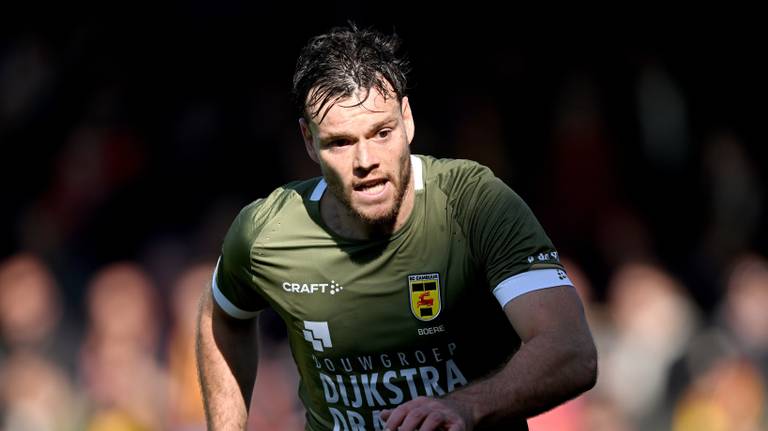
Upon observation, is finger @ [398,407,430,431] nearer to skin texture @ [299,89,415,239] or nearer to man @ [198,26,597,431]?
man @ [198,26,597,431]

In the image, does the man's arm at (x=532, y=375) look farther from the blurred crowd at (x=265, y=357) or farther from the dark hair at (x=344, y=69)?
the blurred crowd at (x=265, y=357)

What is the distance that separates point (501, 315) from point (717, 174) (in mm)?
6301

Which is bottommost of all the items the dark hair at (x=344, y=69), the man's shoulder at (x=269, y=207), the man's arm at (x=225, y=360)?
the man's arm at (x=225, y=360)

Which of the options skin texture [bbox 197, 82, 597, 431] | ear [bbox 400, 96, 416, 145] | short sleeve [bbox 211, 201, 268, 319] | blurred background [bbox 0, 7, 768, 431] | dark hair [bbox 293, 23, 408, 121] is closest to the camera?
skin texture [bbox 197, 82, 597, 431]

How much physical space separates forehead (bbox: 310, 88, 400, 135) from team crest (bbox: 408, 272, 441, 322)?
0.54 meters

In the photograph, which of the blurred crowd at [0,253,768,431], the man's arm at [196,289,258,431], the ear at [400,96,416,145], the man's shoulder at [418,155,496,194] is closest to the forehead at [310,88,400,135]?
Answer: the ear at [400,96,416,145]

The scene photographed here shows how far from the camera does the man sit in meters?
4.24

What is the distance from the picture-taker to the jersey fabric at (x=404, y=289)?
14.1 feet

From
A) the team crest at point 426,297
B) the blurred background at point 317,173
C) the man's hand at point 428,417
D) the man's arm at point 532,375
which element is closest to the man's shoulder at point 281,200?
the team crest at point 426,297

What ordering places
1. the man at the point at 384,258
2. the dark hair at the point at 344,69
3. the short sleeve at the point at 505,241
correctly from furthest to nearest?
the dark hair at the point at 344,69 < the man at the point at 384,258 < the short sleeve at the point at 505,241

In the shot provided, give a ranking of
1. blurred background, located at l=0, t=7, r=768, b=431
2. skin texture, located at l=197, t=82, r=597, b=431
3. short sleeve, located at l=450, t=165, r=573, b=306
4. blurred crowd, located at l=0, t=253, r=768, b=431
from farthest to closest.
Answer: blurred background, located at l=0, t=7, r=768, b=431
blurred crowd, located at l=0, t=253, r=768, b=431
short sleeve, located at l=450, t=165, r=573, b=306
skin texture, located at l=197, t=82, r=597, b=431

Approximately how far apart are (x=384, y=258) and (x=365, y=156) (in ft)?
1.25

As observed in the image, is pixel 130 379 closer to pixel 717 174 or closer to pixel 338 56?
pixel 717 174

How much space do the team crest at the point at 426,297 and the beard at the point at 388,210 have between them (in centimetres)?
21
